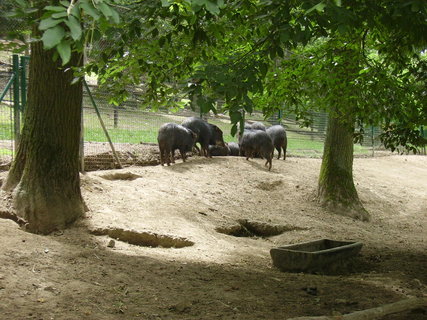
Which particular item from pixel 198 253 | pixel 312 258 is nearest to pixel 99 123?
pixel 198 253

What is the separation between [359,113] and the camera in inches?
303

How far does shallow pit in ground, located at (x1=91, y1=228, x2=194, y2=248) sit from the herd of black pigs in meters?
4.45

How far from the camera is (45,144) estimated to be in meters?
6.96

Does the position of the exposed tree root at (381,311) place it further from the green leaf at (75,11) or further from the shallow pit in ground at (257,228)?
the shallow pit in ground at (257,228)

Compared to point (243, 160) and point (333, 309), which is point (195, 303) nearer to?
point (333, 309)

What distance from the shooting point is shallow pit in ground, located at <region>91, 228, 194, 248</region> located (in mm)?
7504

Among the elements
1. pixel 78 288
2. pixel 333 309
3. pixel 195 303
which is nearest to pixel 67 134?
pixel 78 288

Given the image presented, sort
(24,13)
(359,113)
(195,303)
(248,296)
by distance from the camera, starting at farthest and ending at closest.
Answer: (359,113) < (248,296) < (195,303) < (24,13)

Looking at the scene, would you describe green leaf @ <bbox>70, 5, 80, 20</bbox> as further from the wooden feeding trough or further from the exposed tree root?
the wooden feeding trough

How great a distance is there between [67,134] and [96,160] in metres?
4.27

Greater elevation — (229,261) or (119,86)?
(119,86)

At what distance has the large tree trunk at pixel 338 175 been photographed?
12.2m

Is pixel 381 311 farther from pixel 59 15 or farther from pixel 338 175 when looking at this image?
pixel 338 175

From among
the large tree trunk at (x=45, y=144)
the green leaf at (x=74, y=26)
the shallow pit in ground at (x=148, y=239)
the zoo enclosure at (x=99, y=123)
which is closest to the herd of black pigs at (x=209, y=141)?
the zoo enclosure at (x=99, y=123)
